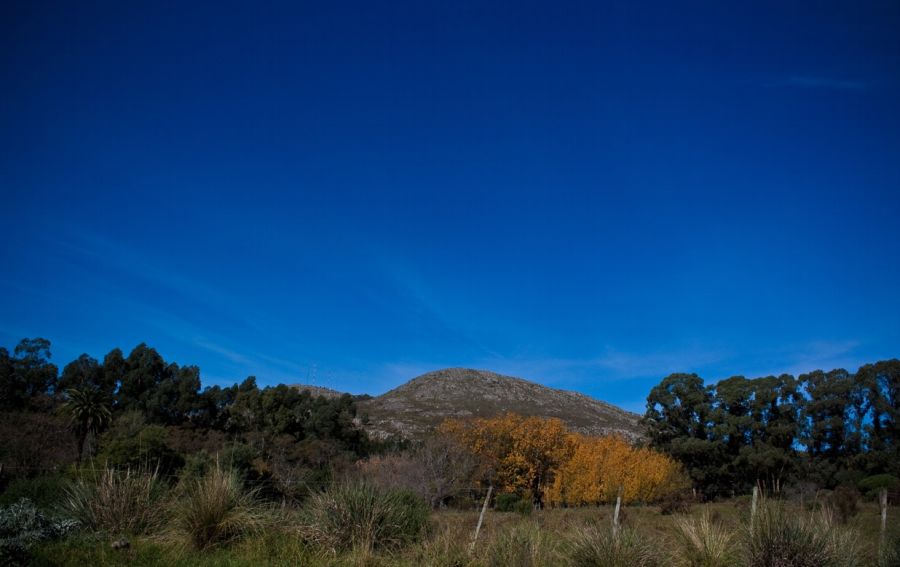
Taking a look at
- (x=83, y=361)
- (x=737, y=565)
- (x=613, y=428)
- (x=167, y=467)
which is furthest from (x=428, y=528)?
(x=613, y=428)

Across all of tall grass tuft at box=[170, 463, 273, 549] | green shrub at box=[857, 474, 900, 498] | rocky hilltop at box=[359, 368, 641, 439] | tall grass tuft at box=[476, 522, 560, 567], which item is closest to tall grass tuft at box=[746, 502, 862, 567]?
tall grass tuft at box=[476, 522, 560, 567]

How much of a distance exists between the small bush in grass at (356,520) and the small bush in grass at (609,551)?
339 centimetres

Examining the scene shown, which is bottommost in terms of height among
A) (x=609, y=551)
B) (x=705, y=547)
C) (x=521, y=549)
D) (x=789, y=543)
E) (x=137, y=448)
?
(x=137, y=448)

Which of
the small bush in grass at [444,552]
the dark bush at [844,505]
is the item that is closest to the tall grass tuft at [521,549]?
the small bush in grass at [444,552]

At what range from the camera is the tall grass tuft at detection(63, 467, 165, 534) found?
9.93 metres

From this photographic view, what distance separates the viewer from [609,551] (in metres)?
8.84

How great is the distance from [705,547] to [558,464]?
125 feet

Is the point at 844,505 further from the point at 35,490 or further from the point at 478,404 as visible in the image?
the point at 478,404

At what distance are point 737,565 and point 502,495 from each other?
33.5m

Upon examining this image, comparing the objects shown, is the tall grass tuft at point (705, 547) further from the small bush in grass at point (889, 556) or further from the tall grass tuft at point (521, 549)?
the tall grass tuft at point (521, 549)

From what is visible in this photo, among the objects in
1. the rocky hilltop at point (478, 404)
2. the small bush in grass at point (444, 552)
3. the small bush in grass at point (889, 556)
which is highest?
the rocky hilltop at point (478, 404)

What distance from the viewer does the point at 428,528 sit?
1147cm

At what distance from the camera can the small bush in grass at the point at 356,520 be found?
32.5 feet

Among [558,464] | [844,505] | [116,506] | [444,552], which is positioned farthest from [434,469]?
[444,552]
